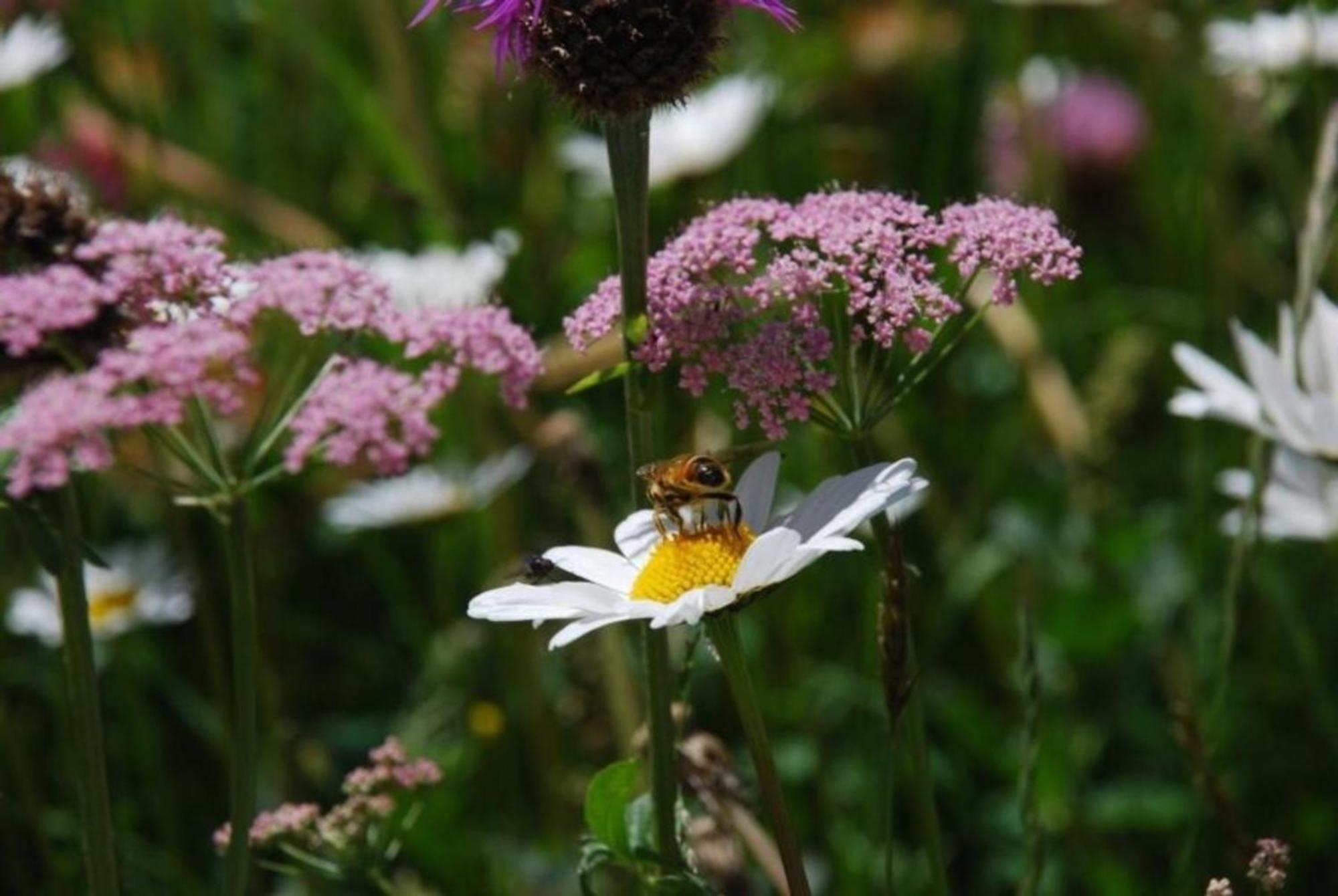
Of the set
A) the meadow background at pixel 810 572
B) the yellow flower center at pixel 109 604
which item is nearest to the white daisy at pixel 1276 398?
the meadow background at pixel 810 572

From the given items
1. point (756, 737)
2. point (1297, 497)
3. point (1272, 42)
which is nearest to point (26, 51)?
point (1272, 42)

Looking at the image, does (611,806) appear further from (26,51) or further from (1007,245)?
(26,51)

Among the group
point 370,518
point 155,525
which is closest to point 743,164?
point 370,518

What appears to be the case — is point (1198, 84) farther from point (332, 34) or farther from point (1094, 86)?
point (332, 34)

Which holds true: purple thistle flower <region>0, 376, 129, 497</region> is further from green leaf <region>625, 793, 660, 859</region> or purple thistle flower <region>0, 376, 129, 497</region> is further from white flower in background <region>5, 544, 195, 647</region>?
white flower in background <region>5, 544, 195, 647</region>

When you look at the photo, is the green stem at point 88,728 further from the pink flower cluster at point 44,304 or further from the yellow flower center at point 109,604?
the yellow flower center at point 109,604
